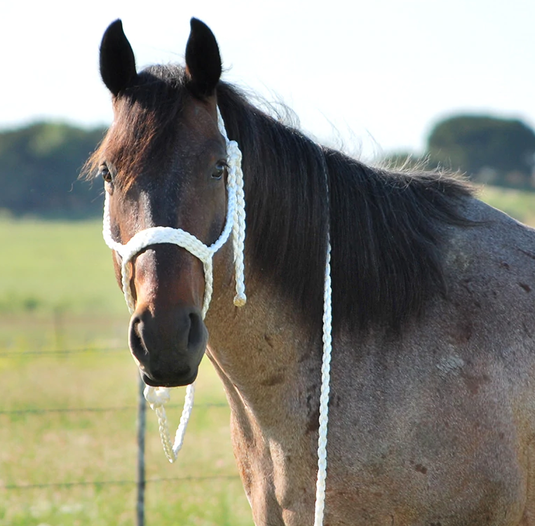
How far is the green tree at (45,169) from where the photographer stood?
149ft

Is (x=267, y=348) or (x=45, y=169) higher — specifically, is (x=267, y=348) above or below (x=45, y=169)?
above

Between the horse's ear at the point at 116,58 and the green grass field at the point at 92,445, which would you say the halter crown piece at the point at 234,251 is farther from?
the green grass field at the point at 92,445

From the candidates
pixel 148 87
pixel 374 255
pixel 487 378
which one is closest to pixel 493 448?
pixel 487 378

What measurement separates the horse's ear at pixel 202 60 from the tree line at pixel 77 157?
140 feet

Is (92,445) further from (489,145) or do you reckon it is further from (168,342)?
(489,145)

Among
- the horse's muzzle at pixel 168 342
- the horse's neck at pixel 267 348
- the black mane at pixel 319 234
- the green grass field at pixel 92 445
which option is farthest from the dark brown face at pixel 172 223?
the green grass field at pixel 92 445

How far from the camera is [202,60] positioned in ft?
8.70

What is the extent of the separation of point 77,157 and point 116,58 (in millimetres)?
56297

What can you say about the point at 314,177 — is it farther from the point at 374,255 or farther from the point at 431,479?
the point at 431,479

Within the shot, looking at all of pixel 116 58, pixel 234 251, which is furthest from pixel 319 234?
pixel 116 58

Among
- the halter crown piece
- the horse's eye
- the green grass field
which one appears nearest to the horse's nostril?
the halter crown piece

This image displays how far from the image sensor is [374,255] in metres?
2.88

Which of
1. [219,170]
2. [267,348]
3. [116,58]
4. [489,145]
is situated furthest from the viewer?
[489,145]

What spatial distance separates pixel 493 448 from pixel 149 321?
135 cm
